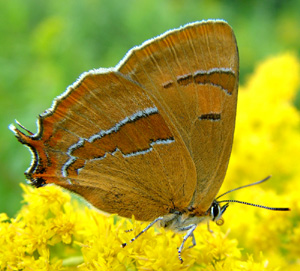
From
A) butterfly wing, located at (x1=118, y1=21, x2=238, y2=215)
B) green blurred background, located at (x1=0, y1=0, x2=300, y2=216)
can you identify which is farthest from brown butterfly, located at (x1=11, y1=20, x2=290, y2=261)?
green blurred background, located at (x1=0, y1=0, x2=300, y2=216)

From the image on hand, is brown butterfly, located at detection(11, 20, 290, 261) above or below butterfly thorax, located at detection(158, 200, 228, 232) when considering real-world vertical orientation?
above

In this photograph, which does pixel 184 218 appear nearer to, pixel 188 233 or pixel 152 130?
pixel 188 233

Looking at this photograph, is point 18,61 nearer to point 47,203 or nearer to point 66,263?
point 47,203

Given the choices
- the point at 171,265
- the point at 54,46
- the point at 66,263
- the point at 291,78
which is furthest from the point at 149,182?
the point at 291,78

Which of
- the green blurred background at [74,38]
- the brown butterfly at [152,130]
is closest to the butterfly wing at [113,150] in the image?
the brown butterfly at [152,130]

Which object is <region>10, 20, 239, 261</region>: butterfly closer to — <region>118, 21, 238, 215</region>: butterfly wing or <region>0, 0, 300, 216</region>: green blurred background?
<region>118, 21, 238, 215</region>: butterfly wing

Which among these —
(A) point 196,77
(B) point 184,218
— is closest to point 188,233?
(B) point 184,218

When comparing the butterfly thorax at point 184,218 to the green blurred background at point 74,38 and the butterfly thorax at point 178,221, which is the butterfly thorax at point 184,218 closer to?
the butterfly thorax at point 178,221
